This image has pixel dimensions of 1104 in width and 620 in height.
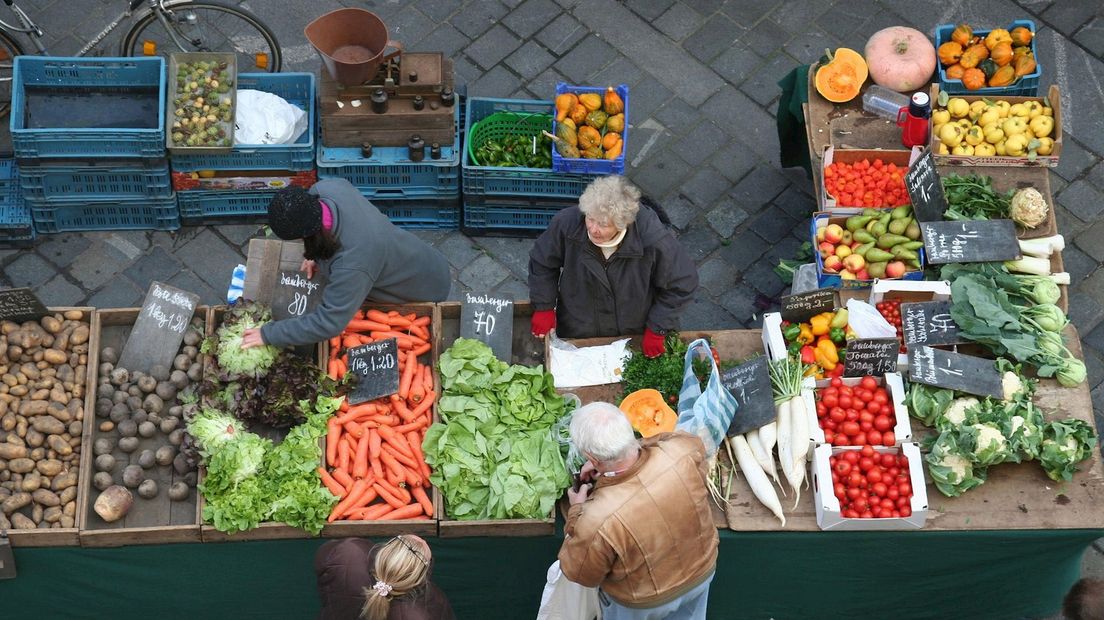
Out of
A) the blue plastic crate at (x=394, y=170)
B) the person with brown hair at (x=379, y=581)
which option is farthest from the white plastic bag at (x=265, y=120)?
the person with brown hair at (x=379, y=581)

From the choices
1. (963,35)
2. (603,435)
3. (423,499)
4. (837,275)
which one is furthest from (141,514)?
(963,35)

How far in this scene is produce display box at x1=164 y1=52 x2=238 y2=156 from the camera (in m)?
6.76

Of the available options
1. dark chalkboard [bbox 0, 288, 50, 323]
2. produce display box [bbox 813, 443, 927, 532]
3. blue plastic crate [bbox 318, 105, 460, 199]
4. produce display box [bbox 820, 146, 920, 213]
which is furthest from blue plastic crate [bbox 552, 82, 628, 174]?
dark chalkboard [bbox 0, 288, 50, 323]

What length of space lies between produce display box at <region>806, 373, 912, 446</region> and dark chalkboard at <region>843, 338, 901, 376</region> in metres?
0.04

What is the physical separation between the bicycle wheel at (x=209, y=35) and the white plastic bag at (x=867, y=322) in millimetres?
4282

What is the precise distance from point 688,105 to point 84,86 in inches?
158

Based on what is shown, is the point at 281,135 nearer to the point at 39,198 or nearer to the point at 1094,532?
the point at 39,198

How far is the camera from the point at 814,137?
22.1 ft

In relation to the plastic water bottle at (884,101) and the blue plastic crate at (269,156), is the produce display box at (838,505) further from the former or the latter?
the blue plastic crate at (269,156)

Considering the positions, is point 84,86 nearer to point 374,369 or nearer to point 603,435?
point 374,369

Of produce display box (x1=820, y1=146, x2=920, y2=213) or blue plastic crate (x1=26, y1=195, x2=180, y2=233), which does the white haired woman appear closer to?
produce display box (x1=820, y1=146, x2=920, y2=213)

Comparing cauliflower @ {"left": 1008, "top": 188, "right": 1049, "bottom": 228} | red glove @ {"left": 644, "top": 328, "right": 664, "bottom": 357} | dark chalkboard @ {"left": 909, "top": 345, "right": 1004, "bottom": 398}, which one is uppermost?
cauliflower @ {"left": 1008, "top": 188, "right": 1049, "bottom": 228}

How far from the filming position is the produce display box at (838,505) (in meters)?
5.00

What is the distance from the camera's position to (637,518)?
4.30 m
